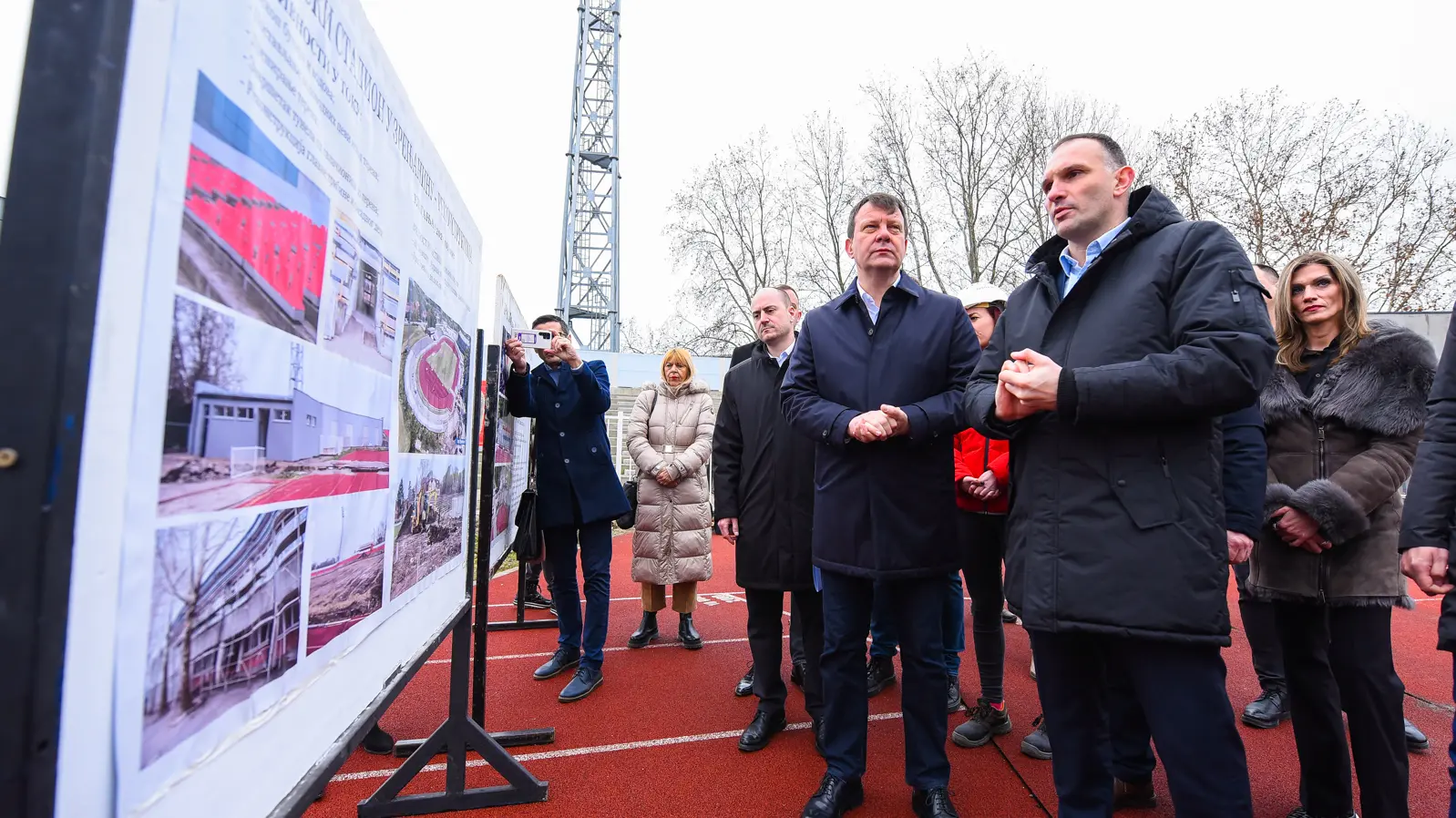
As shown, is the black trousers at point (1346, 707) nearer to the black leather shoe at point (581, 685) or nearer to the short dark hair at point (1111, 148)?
the short dark hair at point (1111, 148)

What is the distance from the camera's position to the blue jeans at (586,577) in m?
4.00

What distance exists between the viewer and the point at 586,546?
4.07m

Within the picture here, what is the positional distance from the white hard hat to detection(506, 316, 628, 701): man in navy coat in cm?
231

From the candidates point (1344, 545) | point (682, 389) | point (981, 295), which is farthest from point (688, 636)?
point (1344, 545)

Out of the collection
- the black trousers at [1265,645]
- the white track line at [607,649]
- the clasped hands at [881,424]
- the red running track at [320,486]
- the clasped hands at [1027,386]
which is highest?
the clasped hands at [1027,386]

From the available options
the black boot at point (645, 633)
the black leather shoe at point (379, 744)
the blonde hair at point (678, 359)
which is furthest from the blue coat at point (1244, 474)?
the black boot at point (645, 633)

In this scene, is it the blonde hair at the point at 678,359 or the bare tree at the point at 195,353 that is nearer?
the bare tree at the point at 195,353

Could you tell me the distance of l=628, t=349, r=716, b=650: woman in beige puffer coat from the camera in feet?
15.6

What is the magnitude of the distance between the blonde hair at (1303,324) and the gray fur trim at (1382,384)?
6 cm

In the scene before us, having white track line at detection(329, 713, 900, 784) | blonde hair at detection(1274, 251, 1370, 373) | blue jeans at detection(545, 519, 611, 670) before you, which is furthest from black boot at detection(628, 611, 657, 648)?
blonde hair at detection(1274, 251, 1370, 373)

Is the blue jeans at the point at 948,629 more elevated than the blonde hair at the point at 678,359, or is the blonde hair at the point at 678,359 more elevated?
the blonde hair at the point at 678,359

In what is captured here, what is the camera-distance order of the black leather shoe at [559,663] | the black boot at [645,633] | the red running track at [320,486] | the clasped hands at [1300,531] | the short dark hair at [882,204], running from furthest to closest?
the black boot at [645,633], the black leather shoe at [559,663], the short dark hair at [882,204], the clasped hands at [1300,531], the red running track at [320,486]

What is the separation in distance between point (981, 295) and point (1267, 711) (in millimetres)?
2631

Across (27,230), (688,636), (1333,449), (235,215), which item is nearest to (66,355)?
(27,230)
